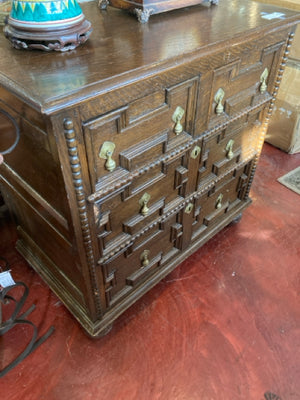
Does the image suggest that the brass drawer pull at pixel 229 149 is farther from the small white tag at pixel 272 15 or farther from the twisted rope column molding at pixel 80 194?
the twisted rope column molding at pixel 80 194

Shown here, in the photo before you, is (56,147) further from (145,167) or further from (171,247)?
(171,247)

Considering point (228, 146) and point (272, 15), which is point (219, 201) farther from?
point (272, 15)


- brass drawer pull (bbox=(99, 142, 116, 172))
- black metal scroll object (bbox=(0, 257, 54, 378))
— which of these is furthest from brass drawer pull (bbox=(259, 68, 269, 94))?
black metal scroll object (bbox=(0, 257, 54, 378))

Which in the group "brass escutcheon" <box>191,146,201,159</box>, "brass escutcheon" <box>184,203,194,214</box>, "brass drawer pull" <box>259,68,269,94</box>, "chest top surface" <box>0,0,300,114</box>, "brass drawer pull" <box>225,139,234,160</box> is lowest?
"brass escutcheon" <box>184,203,194,214</box>

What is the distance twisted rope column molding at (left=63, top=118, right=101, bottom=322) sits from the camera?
0.74m

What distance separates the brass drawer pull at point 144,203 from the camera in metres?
1.08

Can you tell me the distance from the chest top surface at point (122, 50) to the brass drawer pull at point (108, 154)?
15cm

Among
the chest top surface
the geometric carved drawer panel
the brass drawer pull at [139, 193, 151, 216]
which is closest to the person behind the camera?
the chest top surface

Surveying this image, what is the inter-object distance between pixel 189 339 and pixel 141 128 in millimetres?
884

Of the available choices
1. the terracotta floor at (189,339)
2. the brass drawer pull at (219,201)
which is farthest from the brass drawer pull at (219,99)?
the terracotta floor at (189,339)

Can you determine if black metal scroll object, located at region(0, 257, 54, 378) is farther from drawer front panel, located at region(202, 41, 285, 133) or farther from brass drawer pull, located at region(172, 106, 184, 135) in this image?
drawer front panel, located at region(202, 41, 285, 133)

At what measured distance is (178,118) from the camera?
1001mm

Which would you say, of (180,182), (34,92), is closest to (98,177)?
(34,92)

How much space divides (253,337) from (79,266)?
0.78 m
